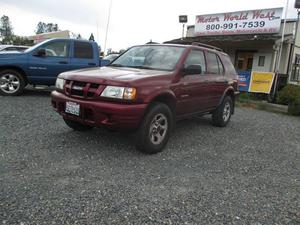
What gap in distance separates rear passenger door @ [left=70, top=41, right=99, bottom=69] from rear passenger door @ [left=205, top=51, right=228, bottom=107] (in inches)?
175

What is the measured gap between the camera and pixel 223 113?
6688 millimetres

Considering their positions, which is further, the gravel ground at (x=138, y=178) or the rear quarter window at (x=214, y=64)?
the rear quarter window at (x=214, y=64)

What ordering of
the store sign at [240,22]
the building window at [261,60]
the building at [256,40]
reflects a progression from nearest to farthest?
the building at [256,40]
the store sign at [240,22]
the building window at [261,60]

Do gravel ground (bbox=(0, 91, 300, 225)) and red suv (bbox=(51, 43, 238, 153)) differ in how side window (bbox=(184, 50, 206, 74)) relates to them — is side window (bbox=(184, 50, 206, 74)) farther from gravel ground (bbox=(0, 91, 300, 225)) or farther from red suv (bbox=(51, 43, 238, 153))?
gravel ground (bbox=(0, 91, 300, 225))

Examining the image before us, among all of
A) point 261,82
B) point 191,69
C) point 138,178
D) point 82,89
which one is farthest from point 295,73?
point 138,178

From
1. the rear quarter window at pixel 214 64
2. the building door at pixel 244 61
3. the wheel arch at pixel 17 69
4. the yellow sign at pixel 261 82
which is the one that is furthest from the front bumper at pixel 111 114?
the building door at pixel 244 61

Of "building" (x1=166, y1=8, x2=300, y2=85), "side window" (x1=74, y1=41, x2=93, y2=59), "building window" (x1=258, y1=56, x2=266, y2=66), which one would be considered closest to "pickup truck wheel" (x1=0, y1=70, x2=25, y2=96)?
"side window" (x1=74, y1=41, x2=93, y2=59)

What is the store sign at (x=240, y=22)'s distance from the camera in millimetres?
16312

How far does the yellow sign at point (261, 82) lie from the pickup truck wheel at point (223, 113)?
6.08 meters

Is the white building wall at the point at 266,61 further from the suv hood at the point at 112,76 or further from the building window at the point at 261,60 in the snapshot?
the suv hood at the point at 112,76

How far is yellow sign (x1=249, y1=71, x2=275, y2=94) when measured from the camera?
12.3m

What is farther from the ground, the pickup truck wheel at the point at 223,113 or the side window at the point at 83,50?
the side window at the point at 83,50

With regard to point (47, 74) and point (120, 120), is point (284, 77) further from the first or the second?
point (120, 120)

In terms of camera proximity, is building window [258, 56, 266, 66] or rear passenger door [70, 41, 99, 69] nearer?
rear passenger door [70, 41, 99, 69]
